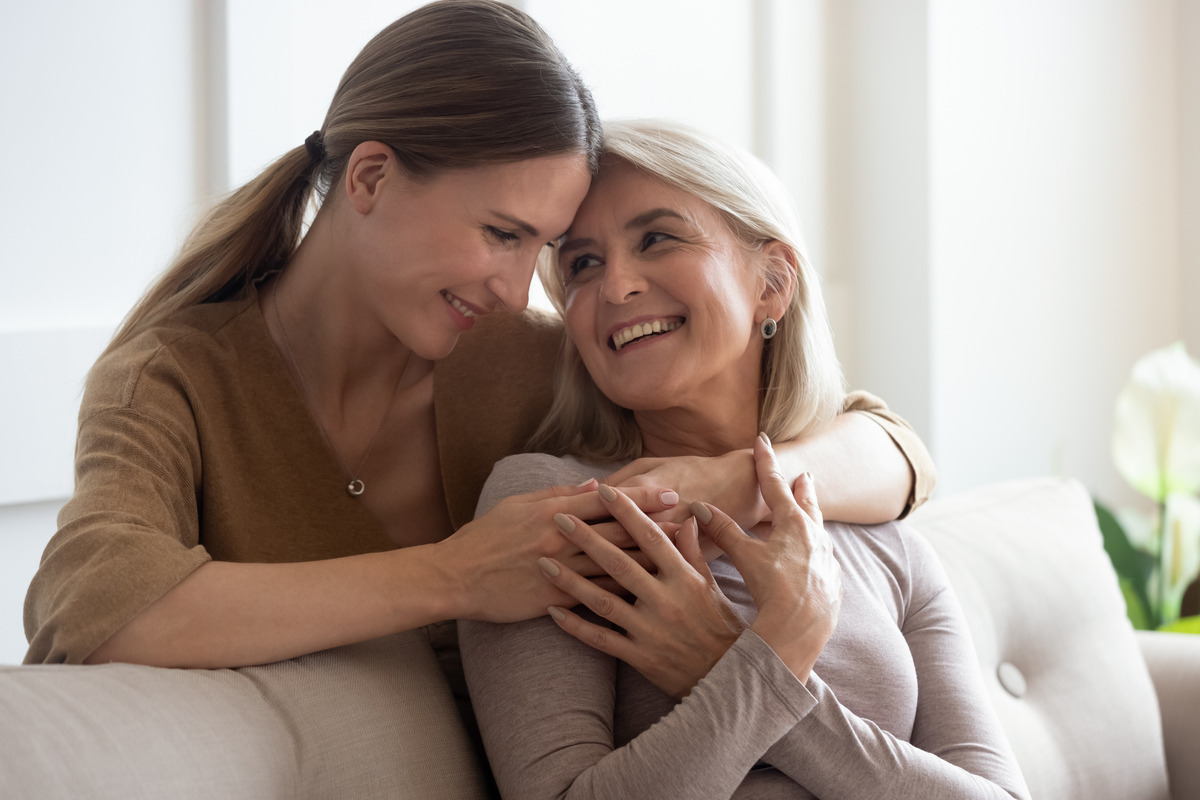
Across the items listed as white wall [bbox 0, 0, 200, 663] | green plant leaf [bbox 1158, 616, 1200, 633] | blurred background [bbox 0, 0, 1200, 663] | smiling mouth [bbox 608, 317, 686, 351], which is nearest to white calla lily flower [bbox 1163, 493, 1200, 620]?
green plant leaf [bbox 1158, 616, 1200, 633]

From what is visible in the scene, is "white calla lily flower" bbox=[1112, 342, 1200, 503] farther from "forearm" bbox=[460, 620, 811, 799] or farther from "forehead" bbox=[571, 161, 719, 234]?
"forearm" bbox=[460, 620, 811, 799]

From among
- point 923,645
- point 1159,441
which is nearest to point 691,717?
point 923,645

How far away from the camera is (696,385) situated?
1383 millimetres

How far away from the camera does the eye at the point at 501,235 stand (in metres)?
1.31

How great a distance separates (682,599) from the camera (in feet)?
3.60

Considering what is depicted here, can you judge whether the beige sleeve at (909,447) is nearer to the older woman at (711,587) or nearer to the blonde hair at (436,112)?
the older woman at (711,587)

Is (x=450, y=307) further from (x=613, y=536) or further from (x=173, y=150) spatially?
(x=173, y=150)

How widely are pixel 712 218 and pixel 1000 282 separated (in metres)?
1.96

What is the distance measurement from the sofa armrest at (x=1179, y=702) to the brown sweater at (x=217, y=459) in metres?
0.75

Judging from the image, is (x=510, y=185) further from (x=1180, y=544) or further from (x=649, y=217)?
(x=1180, y=544)

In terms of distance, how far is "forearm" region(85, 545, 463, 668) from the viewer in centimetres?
99

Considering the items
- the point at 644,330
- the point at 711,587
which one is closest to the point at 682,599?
the point at 711,587

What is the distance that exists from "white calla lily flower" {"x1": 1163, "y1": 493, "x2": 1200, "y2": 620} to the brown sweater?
4.64 ft

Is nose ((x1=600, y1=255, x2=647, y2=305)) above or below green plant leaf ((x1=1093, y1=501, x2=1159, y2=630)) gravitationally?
above
